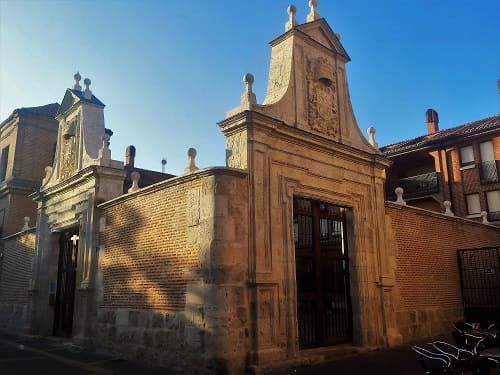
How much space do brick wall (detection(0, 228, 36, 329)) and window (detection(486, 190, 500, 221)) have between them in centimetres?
2008

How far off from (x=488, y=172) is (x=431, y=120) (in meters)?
7.39

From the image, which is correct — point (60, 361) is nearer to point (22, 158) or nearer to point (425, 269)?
point (425, 269)

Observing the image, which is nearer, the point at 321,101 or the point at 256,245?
the point at 256,245

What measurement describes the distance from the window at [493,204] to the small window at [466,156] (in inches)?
70.8

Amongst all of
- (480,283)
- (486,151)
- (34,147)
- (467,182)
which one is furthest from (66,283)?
(486,151)

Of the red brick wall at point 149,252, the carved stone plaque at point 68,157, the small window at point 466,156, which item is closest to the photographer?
the red brick wall at point 149,252

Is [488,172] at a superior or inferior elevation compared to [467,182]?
superior

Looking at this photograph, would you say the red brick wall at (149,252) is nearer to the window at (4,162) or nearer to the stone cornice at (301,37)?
the stone cornice at (301,37)

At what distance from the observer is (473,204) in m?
22.4

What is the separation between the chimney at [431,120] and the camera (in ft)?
92.2

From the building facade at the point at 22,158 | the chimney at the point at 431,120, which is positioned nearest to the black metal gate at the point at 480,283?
the chimney at the point at 431,120

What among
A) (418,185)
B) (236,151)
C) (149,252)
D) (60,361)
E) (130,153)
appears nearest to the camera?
(236,151)

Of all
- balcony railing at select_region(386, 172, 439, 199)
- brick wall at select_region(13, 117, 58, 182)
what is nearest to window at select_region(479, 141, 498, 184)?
balcony railing at select_region(386, 172, 439, 199)

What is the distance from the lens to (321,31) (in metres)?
11.5
